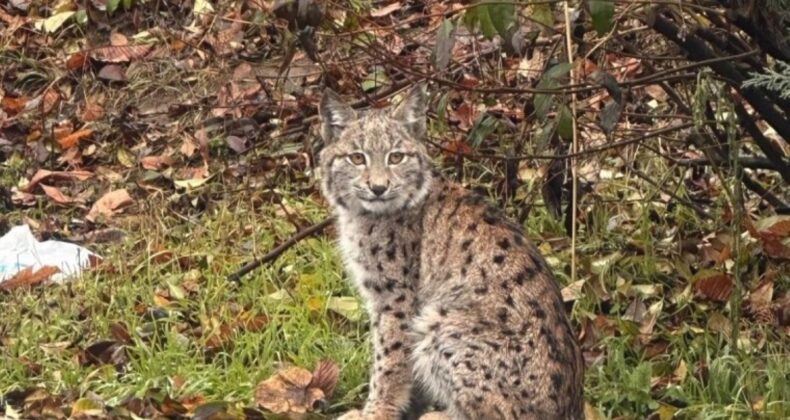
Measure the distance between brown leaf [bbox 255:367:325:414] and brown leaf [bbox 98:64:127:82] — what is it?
3.67m

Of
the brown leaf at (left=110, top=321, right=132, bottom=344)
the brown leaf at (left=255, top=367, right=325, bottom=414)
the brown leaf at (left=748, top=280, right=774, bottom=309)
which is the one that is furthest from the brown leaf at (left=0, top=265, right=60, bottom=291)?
the brown leaf at (left=748, top=280, right=774, bottom=309)

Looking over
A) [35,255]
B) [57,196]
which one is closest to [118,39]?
[57,196]

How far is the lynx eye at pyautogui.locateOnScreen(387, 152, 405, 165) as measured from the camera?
19.5 feet

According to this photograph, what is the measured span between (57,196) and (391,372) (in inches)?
121

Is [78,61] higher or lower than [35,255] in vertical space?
higher

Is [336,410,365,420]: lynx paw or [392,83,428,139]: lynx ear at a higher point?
[392,83,428,139]: lynx ear

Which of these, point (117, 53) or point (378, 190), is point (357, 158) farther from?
point (117, 53)

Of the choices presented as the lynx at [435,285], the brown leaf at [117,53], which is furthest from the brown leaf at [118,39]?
the lynx at [435,285]

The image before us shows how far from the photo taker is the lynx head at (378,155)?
590 cm

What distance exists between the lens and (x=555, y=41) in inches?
271

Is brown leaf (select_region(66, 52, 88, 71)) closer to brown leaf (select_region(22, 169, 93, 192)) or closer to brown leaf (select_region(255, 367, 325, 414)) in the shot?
brown leaf (select_region(22, 169, 93, 192))

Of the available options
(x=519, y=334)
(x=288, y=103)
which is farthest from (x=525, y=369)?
(x=288, y=103)

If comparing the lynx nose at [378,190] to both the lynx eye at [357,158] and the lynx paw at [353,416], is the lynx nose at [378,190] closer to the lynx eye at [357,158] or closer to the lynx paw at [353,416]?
the lynx eye at [357,158]

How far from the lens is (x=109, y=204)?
7.91 meters
